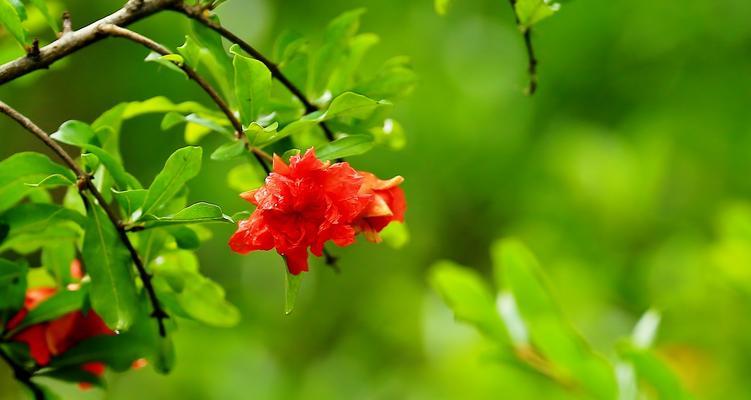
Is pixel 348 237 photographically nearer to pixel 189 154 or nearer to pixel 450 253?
pixel 189 154

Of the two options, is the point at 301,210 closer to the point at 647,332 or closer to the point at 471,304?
the point at 471,304

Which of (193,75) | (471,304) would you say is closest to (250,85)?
(193,75)

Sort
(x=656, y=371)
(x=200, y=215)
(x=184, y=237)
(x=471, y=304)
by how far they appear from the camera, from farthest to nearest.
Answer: (x=471, y=304)
(x=656, y=371)
(x=184, y=237)
(x=200, y=215)

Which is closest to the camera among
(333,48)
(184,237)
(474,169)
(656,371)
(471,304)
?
(184,237)

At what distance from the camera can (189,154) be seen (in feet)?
2.42

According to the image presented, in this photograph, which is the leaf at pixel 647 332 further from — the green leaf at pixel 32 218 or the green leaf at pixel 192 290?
the green leaf at pixel 32 218

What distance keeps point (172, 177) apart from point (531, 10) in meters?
0.32

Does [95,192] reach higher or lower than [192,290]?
higher

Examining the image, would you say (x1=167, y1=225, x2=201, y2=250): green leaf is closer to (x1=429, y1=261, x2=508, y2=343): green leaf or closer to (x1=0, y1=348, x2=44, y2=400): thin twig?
(x1=0, y1=348, x2=44, y2=400): thin twig

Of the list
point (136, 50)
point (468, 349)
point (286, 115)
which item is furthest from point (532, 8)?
point (136, 50)

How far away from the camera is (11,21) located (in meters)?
0.76

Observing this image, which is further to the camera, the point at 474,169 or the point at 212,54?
the point at 474,169

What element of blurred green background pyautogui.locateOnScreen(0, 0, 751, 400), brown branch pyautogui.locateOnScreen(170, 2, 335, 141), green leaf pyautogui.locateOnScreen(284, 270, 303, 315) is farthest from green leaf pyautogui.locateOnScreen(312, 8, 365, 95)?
blurred green background pyautogui.locateOnScreen(0, 0, 751, 400)

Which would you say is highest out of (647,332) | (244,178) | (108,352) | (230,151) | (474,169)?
(230,151)
